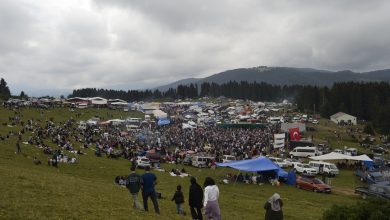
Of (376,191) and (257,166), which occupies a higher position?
(257,166)

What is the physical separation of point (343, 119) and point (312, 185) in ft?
233

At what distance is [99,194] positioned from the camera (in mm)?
16891

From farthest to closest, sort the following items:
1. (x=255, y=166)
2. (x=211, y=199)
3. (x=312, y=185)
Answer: (x=255, y=166), (x=312, y=185), (x=211, y=199)

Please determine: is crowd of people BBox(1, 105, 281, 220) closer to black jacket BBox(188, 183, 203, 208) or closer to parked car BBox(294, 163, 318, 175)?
parked car BBox(294, 163, 318, 175)

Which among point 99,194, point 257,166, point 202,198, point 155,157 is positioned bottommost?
point 155,157

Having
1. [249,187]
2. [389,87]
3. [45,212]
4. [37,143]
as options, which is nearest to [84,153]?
[37,143]

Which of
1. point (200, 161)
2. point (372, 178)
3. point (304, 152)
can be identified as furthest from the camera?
point (304, 152)

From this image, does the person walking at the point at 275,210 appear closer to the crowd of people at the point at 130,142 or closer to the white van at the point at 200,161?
the crowd of people at the point at 130,142

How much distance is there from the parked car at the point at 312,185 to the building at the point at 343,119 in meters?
68.1

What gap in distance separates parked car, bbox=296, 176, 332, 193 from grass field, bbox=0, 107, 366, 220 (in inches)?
26.0

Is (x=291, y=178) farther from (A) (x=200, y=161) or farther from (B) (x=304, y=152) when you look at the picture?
(B) (x=304, y=152)

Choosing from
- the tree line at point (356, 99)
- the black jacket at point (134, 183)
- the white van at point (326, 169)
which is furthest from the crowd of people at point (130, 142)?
the tree line at point (356, 99)

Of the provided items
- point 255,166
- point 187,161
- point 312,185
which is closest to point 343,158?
point 312,185

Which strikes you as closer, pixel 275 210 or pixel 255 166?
pixel 275 210
